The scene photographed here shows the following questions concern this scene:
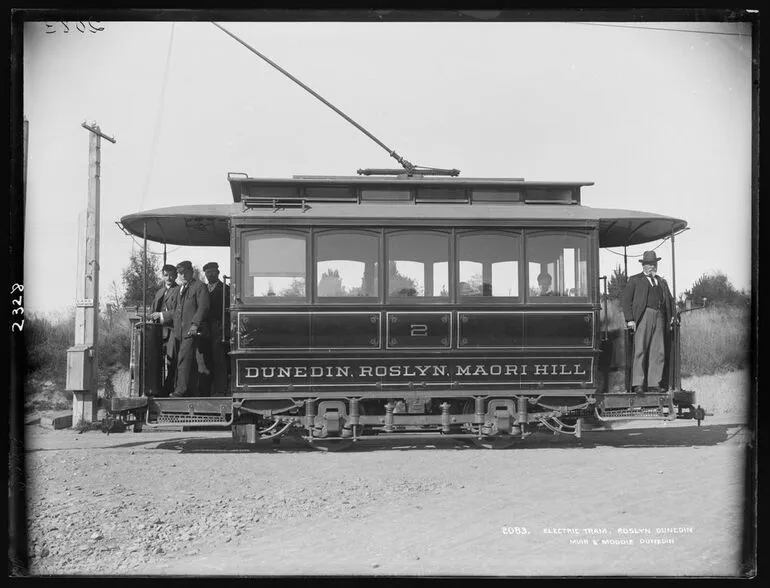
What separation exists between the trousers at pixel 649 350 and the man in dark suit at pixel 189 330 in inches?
222

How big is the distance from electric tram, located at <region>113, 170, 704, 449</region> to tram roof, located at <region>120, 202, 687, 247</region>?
3 cm

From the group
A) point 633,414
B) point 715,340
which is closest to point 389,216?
point 633,414

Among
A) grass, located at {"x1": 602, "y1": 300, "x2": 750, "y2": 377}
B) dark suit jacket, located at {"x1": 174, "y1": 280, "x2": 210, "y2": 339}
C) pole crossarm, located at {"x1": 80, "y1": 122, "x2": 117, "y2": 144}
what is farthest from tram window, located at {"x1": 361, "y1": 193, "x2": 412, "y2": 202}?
grass, located at {"x1": 602, "y1": 300, "x2": 750, "y2": 377}

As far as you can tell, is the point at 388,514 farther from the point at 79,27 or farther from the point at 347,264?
the point at 79,27

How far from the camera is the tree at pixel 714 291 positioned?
8523 mm

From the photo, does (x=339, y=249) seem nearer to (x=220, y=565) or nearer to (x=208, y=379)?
(x=208, y=379)

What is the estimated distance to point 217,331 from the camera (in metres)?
9.72

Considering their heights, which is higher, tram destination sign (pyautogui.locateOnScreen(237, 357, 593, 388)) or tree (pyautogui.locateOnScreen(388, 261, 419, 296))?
tree (pyautogui.locateOnScreen(388, 261, 419, 296))

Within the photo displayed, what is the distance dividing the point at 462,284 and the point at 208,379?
11.5 ft

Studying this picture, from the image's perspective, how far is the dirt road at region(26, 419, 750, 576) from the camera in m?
6.84

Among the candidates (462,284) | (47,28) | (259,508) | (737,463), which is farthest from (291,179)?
(737,463)

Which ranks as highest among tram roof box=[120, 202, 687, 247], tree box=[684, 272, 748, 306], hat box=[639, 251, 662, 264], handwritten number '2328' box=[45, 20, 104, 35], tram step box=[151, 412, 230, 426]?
handwritten number '2328' box=[45, 20, 104, 35]

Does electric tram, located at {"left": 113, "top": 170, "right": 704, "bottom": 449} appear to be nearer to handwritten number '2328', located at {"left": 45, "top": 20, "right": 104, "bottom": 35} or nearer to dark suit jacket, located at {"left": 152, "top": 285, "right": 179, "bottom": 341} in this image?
dark suit jacket, located at {"left": 152, "top": 285, "right": 179, "bottom": 341}

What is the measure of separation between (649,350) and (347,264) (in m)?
4.19
